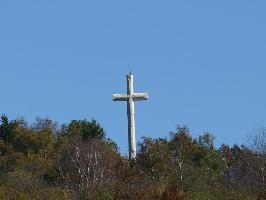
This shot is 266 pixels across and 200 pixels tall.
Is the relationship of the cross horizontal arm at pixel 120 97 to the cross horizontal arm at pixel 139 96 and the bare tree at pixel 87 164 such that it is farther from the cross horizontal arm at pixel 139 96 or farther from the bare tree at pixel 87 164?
the bare tree at pixel 87 164

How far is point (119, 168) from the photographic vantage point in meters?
38.1

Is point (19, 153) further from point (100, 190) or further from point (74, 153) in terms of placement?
point (100, 190)

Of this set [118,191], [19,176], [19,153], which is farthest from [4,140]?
[118,191]

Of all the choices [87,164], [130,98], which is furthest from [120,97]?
[87,164]

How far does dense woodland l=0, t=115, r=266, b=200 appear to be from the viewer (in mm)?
32125

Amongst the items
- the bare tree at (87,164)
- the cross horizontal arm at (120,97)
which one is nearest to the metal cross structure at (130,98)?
the cross horizontal arm at (120,97)

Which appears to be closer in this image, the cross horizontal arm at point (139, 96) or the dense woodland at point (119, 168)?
the dense woodland at point (119, 168)

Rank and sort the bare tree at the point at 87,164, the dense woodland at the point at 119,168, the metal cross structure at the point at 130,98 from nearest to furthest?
the dense woodland at the point at 119,168 < the bare tree at the point at 87,164 < the metal cross structure at the point at 130,98

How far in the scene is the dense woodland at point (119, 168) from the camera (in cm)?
3212

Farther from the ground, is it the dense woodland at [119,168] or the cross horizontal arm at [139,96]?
the cross horizontal arm at [139,96]

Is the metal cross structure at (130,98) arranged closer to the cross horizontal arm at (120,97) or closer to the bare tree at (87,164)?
the cross horizontal arm at (120,97)

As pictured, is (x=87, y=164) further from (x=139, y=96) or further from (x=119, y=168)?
(x=139, y=96)

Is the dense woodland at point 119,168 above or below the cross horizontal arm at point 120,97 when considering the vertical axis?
below

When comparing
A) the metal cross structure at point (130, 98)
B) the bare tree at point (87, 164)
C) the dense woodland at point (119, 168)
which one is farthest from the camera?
the metal cross structure at point (130, 98)
